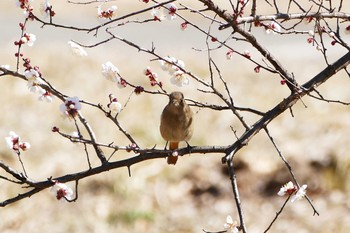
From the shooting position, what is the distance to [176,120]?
489 centimetres

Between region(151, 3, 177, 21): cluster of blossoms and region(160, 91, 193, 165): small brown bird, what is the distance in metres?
1.43

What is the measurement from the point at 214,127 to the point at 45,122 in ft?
5.99

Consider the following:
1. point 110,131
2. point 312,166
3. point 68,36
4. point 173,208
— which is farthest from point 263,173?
point 68,36

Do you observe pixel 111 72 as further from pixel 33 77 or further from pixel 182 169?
pixel 182 169

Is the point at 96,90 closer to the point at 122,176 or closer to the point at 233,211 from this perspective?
the point at 122,176

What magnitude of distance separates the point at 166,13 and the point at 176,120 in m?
1.58

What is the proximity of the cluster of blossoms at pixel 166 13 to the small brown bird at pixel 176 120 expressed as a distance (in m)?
1.43

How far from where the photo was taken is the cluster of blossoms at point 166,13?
3.34 m

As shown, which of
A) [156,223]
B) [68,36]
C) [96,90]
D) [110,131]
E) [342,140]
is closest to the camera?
[156,223]

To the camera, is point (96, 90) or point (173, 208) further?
point (96, 90)

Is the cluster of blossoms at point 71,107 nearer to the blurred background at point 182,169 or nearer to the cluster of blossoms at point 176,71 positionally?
the cluster of blossoms at point 176,71

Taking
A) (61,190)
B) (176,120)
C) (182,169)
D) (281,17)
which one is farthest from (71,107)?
(182,169)

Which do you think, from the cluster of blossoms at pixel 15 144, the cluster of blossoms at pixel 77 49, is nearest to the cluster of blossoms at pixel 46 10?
the cluster of blossoms at pixel 77 49

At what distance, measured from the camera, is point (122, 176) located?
7.55 meters
